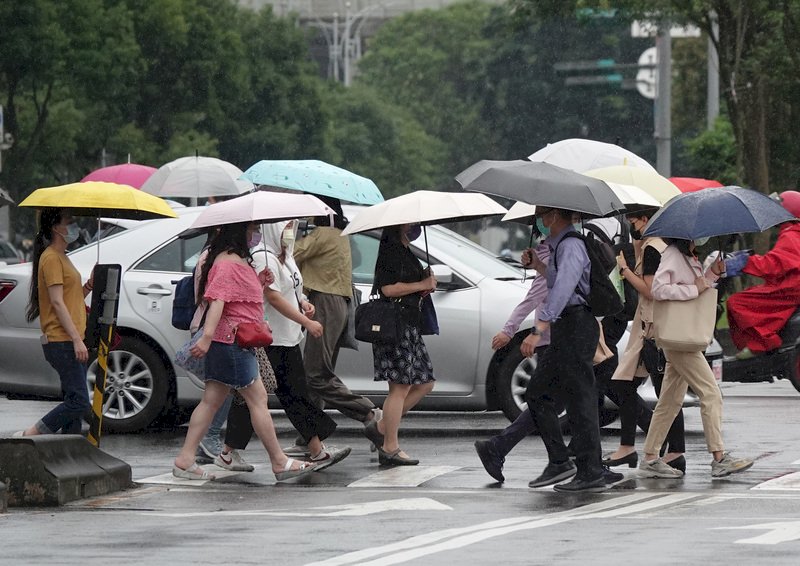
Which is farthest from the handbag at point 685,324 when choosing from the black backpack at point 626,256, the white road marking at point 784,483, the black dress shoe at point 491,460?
the black dress shoe at point 491,460

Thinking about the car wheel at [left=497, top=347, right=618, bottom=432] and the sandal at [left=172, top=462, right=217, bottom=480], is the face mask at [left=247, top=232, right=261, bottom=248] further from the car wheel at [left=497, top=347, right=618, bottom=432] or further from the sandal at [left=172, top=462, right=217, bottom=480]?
the car wheel at [left=497, top=347, right=618, bottom=432]

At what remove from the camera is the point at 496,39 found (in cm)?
7875

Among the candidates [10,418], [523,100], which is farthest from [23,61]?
[523,100]

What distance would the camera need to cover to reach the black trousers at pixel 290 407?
11.2m

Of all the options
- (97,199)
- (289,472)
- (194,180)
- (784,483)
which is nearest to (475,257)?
(289,472)

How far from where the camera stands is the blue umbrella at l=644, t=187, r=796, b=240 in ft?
33.9

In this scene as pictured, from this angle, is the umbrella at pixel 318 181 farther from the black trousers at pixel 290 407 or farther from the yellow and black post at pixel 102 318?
the yellow and black post at pixel 102 318

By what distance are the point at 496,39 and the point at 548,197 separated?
69.4m

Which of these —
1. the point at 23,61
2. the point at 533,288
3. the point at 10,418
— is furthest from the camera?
the point at 23,61

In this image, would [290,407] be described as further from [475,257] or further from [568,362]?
[475,257]

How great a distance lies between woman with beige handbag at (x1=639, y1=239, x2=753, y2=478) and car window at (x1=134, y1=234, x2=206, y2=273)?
153 inches

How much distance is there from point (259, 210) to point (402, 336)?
1.43 m

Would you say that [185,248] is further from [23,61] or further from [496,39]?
[496,39]

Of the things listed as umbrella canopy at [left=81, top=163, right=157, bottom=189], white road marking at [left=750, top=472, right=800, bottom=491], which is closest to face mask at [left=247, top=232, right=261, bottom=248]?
white road marking at [left=750, top=472, right=800, bottom=491]
